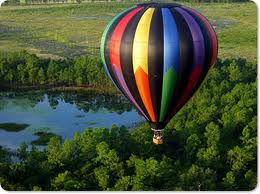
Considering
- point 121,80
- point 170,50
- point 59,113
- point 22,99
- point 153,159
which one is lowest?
point 22,99

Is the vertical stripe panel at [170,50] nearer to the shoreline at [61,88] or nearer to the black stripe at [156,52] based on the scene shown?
the black stripe at [156,52]

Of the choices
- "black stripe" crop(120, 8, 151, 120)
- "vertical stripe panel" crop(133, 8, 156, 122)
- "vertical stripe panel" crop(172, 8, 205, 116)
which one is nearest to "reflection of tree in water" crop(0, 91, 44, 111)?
"black stripe" crop(120, 8, 151, 120)

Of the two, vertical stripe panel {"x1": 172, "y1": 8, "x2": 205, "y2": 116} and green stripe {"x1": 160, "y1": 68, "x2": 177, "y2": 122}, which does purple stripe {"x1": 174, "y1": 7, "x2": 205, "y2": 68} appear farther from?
green stripe {"x1": 160, "y1": 68, "x2": 177, "y2": 122}

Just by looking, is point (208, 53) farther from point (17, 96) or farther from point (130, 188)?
point (17, 96)

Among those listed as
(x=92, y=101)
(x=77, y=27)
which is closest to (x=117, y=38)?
→ (x=92, y=101)

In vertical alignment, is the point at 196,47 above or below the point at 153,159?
above

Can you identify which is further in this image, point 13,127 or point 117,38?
point 13,127

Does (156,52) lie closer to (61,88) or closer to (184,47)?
(184,47)
